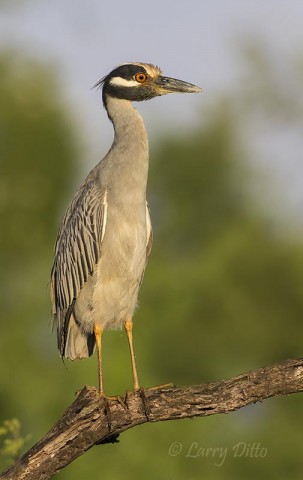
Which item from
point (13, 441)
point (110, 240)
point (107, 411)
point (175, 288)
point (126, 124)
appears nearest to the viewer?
point (107, 411)

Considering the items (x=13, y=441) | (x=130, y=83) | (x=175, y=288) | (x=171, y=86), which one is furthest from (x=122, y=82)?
(x=175, y=288)

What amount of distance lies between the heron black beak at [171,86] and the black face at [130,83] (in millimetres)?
52

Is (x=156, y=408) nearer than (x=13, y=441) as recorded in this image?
Yes

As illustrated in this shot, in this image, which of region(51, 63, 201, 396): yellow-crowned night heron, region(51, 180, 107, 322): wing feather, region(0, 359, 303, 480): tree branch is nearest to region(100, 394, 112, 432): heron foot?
region(0, 359, 303, 480): tree branch

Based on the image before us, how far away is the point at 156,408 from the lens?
6.89 m

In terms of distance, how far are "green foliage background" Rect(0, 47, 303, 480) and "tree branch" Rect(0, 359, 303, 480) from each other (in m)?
14.0

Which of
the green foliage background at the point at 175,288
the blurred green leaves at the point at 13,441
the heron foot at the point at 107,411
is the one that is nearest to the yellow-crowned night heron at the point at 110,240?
the blurred green leaves at the point at 13,441

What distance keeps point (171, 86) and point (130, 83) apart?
1.00ft

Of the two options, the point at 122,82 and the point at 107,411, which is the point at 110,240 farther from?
the point at 107,411

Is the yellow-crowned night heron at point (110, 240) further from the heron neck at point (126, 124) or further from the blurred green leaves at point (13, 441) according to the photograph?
the blurred green leaves at point (13, 441)

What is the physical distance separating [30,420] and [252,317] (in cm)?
1050

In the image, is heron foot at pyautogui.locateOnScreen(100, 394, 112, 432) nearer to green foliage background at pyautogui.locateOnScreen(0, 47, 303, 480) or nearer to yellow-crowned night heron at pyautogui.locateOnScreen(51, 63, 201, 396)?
yellow-crowned night heron at pyautogui.locateOnScreen(51, 63, 201, 396)

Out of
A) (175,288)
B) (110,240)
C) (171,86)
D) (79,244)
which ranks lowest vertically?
(110,240)

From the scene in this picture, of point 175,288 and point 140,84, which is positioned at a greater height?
point 175,288
